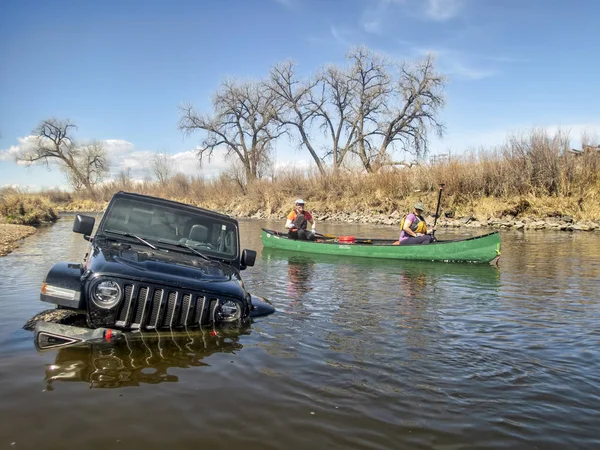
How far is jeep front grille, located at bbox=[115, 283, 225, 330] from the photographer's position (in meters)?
4.66

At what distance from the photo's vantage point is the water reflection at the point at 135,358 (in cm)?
426

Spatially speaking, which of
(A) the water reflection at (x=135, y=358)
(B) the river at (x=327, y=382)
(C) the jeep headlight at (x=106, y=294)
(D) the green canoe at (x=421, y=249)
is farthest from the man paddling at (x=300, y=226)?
(C) the jeep headlight at (x=106, y=294)

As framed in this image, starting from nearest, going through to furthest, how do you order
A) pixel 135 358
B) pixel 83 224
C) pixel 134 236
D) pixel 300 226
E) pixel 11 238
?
pixel 135 358
pixel 83 224
pixel 134 236
pixel 300 226
pixel 11 238

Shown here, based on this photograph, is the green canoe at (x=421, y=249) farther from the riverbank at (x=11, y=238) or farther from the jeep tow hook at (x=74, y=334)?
the jeep tow hook at (x=74, y=334)

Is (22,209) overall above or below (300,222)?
above

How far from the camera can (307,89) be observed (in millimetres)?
46656

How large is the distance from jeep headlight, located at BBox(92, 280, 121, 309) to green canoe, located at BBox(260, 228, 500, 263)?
11.1 m

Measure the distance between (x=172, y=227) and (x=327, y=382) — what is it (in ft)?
10.0

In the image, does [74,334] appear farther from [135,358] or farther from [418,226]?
[418,226]

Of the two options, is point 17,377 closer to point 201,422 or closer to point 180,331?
point 180,331

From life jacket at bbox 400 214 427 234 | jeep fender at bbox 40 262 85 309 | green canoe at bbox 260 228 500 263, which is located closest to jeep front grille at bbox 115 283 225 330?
jeep fender at bbox 40 262 85 309

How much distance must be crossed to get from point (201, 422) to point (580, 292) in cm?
856

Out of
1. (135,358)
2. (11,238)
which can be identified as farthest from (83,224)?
(11,238)

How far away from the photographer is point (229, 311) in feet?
16.9
